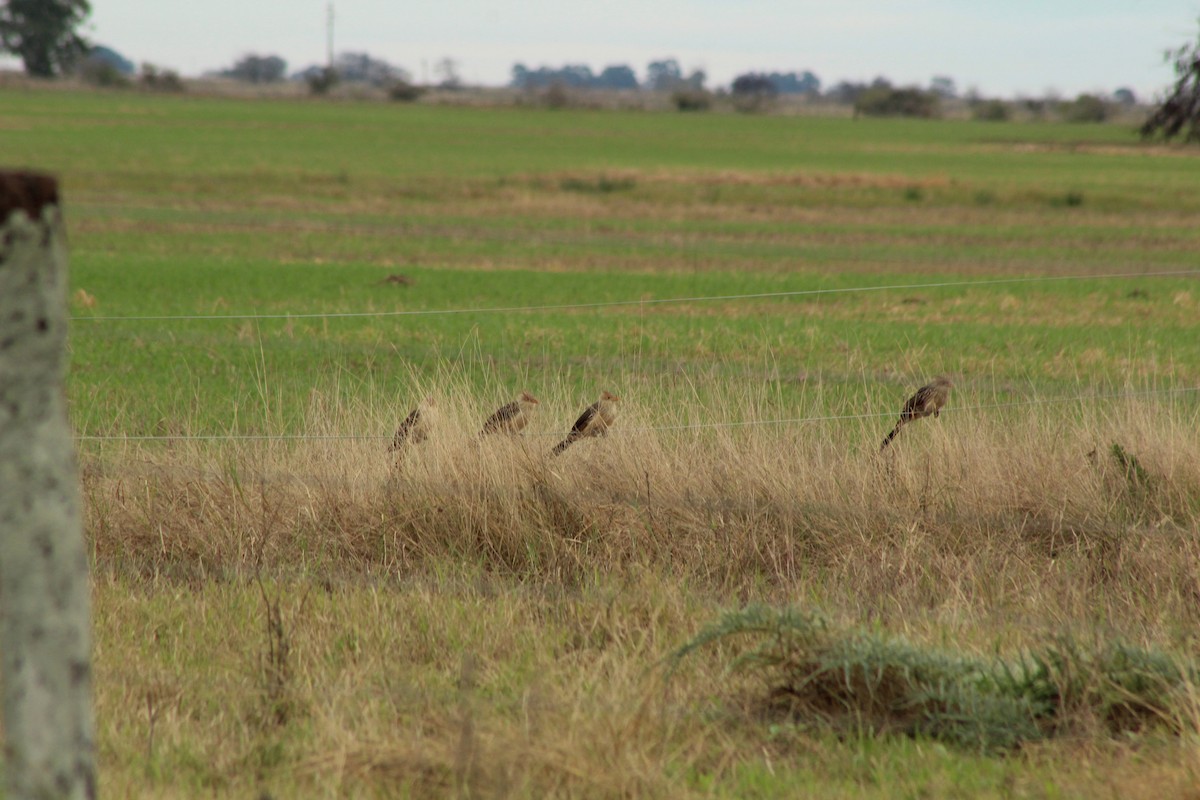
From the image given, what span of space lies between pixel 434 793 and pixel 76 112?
8656cm

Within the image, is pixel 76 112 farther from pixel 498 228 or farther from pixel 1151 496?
pixel 1151 496

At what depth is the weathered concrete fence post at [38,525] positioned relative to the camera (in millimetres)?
2348

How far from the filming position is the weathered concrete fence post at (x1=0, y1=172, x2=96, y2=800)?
2.35 metres

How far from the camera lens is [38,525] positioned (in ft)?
7.87

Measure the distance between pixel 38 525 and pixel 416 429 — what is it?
4.50m

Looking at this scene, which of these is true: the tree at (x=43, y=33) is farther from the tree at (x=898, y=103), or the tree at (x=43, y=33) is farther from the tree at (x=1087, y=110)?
the tree at (x=1087, y=110)

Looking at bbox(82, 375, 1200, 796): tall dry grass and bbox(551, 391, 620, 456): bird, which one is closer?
bbox(82, 375, 1200, 796): tall dry grass

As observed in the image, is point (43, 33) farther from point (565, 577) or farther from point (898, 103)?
point (565, 577)

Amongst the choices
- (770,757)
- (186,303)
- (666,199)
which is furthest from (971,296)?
(666,199)

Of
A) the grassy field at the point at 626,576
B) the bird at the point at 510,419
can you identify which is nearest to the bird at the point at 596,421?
the grassy field at the point at 626,576

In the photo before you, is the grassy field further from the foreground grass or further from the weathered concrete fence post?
the weathered concrete fence post

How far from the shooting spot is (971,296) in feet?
68.5

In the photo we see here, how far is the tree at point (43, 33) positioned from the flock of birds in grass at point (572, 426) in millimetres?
132412

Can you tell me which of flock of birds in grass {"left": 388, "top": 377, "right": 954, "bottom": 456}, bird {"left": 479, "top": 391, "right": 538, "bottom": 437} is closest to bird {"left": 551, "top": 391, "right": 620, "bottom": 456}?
flock of birds in grass {"left": 388, "top": 377, "right": 954, "bottom": 456}
